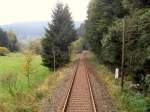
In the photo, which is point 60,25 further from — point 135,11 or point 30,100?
point 30,100

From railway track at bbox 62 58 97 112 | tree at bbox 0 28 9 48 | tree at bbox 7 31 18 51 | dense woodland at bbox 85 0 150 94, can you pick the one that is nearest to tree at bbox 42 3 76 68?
dense woodland at bbox 85 0 150 94

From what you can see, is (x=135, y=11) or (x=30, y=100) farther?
(x=135, y=11)

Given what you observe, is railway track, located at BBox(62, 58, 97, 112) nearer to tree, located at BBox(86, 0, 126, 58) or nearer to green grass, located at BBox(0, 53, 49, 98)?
green grass, located at BBox(0, 53, 49, 98)

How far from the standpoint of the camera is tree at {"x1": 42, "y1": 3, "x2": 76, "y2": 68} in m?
54.4

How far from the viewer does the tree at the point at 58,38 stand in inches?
2141

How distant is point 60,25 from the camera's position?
61.0 meters

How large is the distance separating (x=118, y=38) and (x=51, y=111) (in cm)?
1979

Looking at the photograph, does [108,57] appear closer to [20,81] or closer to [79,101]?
[20,81]

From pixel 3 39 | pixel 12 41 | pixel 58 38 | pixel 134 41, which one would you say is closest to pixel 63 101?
pixel 134 41

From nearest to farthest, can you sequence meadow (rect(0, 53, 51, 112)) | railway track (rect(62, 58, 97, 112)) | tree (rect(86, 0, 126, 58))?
railway track (rect(62, 58, 97, 112))
meadow (rect(0, 53, 51, 112))
tree (rect(86, 0, 126, 58))

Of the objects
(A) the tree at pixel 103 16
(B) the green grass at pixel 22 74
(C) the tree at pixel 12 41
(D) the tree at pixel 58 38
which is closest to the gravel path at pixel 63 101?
(B) the green grass at pixel 22 74

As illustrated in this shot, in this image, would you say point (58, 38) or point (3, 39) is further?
point (3, 39)

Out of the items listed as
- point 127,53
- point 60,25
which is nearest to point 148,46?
point 127,53

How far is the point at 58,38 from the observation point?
58500mm
